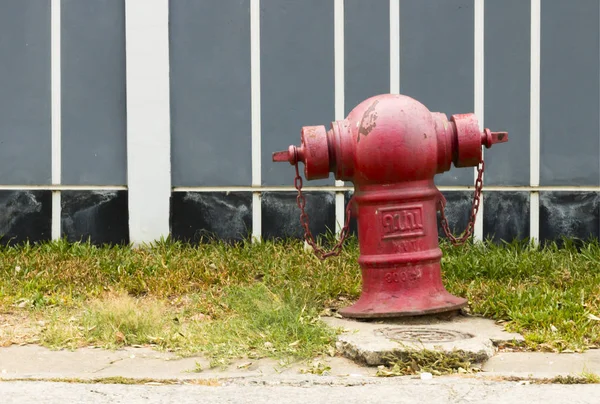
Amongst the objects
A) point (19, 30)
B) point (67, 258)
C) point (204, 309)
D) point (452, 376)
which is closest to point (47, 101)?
point (19, 30)

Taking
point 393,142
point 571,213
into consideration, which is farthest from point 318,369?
point 571,213

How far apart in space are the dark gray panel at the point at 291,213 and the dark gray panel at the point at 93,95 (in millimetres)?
1200

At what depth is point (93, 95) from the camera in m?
7.04

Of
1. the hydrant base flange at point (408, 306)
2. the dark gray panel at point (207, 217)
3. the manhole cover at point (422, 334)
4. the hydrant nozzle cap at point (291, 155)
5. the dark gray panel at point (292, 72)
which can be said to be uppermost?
the dark gray panel at point (292, 72)

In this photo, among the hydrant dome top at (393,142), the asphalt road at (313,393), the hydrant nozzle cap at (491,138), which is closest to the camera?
the asphalt road at (313,393)

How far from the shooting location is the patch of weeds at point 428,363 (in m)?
3.79

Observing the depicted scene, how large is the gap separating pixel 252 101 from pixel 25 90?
1.86 meters

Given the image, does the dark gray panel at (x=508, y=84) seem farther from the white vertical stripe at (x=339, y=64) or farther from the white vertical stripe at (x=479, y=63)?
the white vertical stripe at (x=339, y=64)

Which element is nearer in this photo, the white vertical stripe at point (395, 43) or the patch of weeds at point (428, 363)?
the patch of weeds at point (428, 363)

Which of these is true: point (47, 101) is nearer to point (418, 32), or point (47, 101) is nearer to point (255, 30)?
point (255, 30)

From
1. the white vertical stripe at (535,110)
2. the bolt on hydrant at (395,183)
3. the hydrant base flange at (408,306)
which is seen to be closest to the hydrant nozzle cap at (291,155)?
the bolt on hydrant at (395,183)

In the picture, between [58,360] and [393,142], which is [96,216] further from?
[393,142]

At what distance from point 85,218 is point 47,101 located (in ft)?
3.30

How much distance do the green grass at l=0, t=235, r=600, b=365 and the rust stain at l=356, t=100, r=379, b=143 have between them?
1024 millimetres
